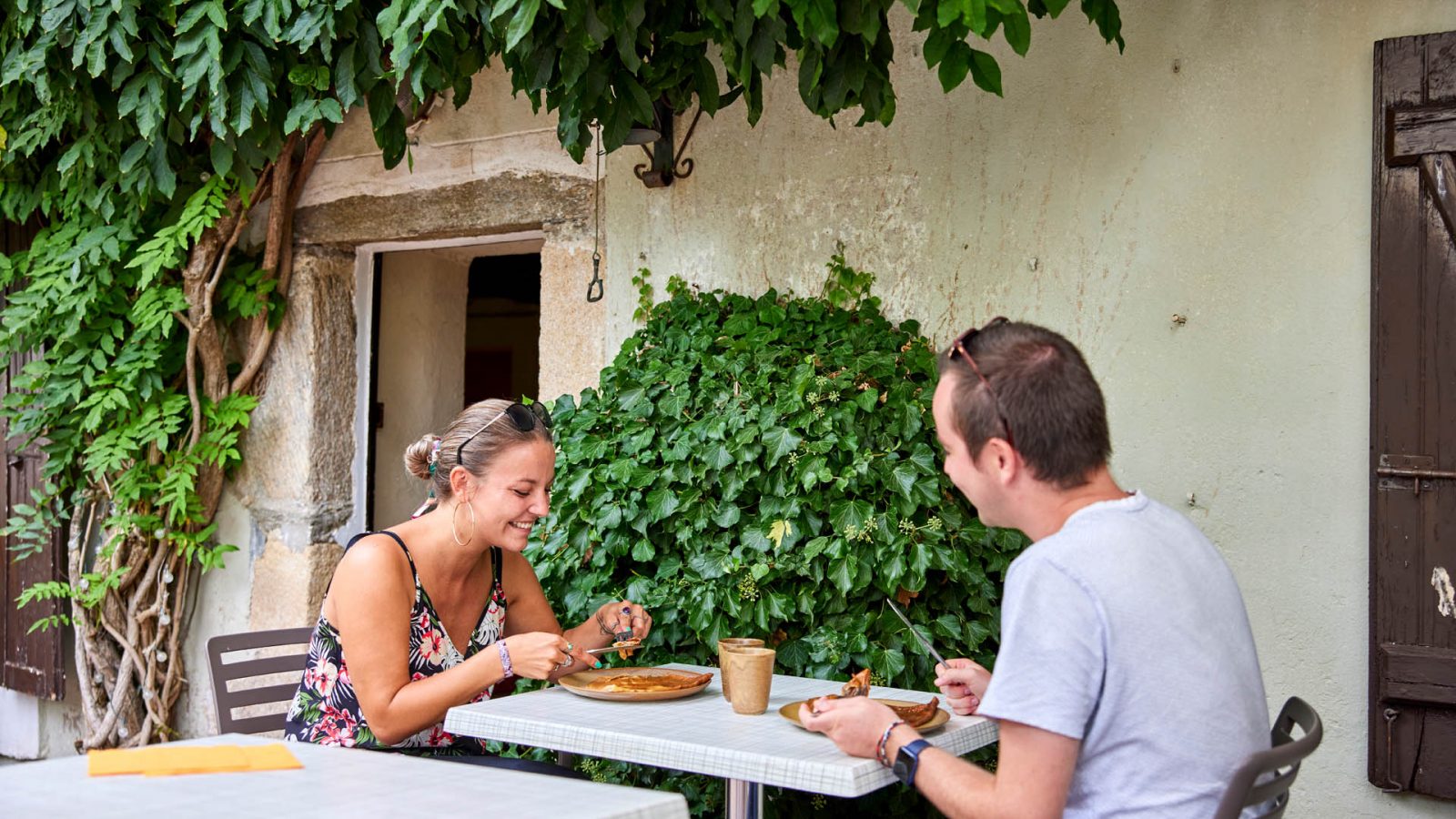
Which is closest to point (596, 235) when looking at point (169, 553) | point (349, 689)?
point (349, 689)

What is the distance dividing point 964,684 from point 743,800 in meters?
0.44

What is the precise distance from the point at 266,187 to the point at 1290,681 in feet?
12.6

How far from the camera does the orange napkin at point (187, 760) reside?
1.85 metres

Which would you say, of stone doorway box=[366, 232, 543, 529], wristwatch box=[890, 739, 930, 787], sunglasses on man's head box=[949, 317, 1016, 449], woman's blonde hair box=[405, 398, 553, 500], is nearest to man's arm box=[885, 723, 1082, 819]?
wristwatch box=[890, 739, 930, 787]

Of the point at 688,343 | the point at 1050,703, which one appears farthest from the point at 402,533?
the point at 1050,703

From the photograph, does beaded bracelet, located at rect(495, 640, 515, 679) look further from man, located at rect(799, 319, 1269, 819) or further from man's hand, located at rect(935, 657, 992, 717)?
man, located at rect(799, 319, 1269, 819)

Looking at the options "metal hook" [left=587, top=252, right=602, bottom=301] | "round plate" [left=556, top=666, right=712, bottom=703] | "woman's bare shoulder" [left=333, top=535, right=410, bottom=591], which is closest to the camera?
"round plate" [left=556, top=666, right=712, bottom=703]

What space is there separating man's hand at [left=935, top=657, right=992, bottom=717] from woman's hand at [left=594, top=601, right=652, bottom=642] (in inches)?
31.0

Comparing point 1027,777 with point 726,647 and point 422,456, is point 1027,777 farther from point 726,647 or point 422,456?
point 422,456

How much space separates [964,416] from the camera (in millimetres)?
1763

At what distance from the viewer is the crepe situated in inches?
96.0

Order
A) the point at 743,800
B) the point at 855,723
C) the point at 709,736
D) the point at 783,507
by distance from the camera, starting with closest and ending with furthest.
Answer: the point at 855,723 → the point at 709,736 → the point at 743,800 → the point at 783,507

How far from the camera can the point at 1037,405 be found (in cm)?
171

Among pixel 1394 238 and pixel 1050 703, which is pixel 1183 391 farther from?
pixel 1050 703
